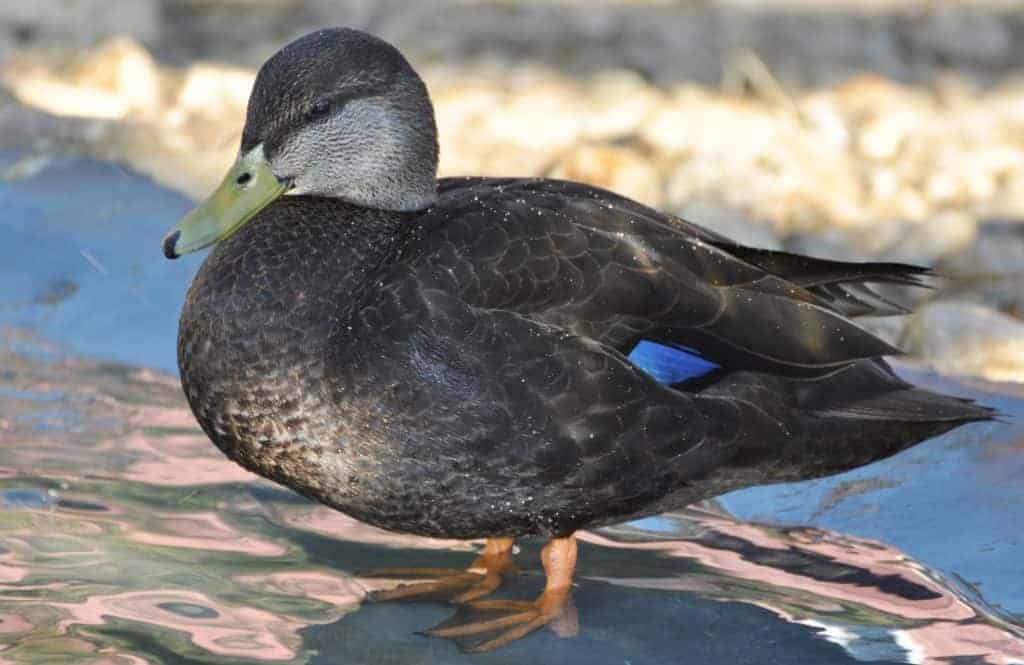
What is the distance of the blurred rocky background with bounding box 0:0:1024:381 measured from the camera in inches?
241

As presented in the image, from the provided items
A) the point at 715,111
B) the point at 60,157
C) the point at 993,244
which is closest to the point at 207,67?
the point at 60,157

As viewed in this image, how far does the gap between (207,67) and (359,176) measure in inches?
130

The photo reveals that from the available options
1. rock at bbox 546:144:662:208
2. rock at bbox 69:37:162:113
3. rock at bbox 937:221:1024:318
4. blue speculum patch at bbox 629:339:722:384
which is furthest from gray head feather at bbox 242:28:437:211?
rock at bbox 69:37:162:113

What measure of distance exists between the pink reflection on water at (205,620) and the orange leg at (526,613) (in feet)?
1.22

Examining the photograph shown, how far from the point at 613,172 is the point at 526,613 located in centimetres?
259

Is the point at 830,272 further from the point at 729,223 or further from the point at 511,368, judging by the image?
the point at 729,223

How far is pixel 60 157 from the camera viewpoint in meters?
6.43

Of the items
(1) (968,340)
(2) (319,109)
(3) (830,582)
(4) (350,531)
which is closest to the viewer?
(2) (319,109)

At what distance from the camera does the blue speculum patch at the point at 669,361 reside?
12.8 ft

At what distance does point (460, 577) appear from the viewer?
4340 mm

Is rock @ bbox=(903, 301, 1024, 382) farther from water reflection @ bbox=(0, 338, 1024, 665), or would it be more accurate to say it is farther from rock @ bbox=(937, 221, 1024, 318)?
water reflection @ bbox=(0, 338, 1024, 665)

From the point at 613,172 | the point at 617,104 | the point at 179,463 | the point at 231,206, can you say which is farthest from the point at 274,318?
the point at 617,104

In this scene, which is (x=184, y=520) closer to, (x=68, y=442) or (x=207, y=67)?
(x=68, y=442)

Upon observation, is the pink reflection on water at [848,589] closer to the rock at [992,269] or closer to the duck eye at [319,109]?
the duck eye at [319,109]
